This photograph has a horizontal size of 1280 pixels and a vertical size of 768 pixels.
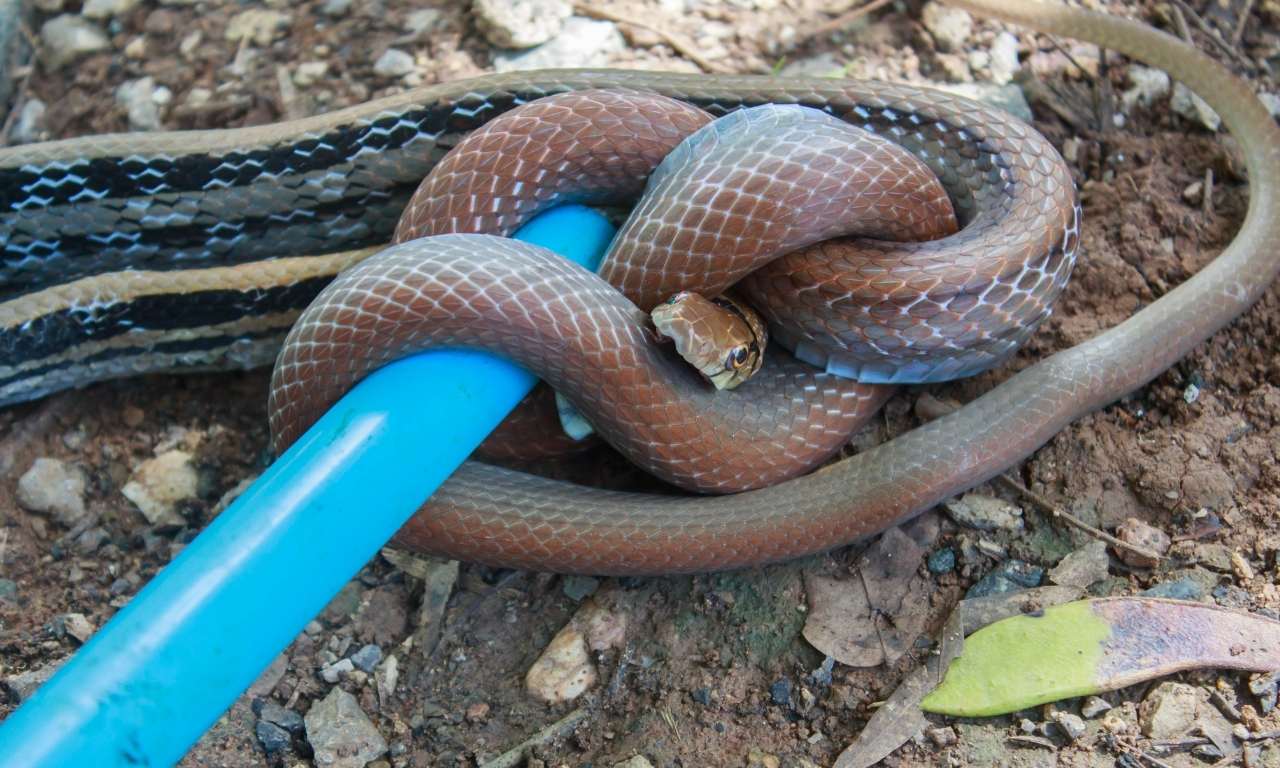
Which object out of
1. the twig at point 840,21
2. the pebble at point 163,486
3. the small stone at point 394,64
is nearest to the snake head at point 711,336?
the pebble at point 163,486

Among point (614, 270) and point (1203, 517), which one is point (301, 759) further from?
point (1203, 517)

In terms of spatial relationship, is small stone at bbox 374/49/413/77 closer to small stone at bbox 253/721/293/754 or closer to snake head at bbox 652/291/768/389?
snake head at bbox 652/291/768/389

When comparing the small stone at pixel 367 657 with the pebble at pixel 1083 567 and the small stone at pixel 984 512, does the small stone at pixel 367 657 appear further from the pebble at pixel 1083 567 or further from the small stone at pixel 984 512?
the pebble at pixel 1083 567

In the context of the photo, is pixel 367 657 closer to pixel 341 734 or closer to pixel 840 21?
pixel 341 734

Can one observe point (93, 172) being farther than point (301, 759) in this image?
Yes

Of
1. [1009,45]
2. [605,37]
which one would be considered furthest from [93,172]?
[1009,45]

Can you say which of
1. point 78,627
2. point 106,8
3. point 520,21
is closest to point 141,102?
point 106,8

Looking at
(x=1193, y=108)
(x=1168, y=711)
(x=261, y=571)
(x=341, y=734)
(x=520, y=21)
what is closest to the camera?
(x=261, y=571)
